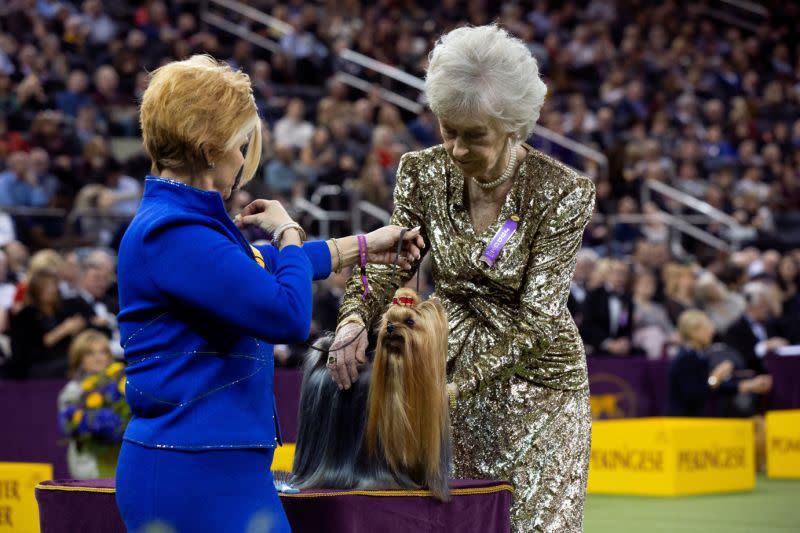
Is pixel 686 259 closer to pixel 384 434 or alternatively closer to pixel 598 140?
pixel 598 140

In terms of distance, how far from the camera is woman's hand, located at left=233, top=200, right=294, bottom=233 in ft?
8.39

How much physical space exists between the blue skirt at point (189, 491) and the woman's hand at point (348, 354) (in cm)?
73

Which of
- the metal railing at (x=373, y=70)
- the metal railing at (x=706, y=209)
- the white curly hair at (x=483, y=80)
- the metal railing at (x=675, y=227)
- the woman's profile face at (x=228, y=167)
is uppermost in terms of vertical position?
the metal railing at (x=373, y=70)

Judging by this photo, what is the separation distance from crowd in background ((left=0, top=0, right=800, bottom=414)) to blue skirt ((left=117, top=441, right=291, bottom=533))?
20.4 ft

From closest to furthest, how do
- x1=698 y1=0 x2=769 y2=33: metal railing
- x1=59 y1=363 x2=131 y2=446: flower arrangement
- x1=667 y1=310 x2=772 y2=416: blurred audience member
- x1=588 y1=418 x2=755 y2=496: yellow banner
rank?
x1=59 y1=363 x2=131 y2=446: flower arrangement
x1=588 y1=418 x2=755 y2=496: yellow banner
x1=667 y1=310 x2=772 y2=416: blurred audience member
x1=698 y1=0 x2=769 y2=33: metal railing

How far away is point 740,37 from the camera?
819 inches

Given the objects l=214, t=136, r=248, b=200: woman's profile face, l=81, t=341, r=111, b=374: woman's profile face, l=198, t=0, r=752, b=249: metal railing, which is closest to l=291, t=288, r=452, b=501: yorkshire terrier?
l=214, t=136, r=248, b=200: woman's profile face

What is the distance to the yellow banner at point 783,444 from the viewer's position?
973 centimetres

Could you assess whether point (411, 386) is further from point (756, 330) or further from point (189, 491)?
point (756, 330)

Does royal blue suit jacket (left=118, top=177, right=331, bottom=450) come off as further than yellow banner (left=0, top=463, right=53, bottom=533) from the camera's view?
No

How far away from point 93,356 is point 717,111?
12.5 m

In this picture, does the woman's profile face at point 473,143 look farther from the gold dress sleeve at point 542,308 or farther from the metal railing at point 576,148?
the metal railing at point 576,148

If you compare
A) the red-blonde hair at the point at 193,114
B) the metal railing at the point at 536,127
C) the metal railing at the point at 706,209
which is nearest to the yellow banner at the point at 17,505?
the red-blonde hair at the point at 193,114

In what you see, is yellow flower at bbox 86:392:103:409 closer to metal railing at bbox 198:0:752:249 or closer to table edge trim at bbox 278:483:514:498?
table edge trim at bbox 278:483:514:498
